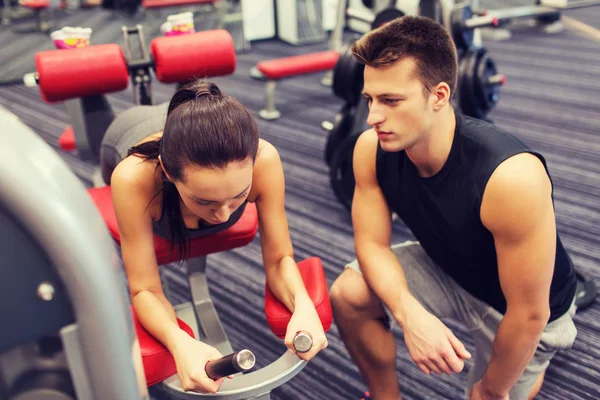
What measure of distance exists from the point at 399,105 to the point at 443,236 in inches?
12.9

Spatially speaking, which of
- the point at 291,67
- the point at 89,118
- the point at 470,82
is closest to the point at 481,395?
the point at 470,82

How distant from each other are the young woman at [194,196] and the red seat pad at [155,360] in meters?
0.02

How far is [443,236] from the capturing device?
131cm

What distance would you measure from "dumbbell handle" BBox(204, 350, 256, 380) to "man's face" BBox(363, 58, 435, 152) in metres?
0.63

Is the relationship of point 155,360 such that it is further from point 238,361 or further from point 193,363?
point 238,361

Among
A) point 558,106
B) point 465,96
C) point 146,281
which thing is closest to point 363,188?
point 146,281

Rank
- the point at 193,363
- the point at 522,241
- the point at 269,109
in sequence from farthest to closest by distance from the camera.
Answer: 1. the point at 269,109
2. the point at 522,241
3. the point at 193,363

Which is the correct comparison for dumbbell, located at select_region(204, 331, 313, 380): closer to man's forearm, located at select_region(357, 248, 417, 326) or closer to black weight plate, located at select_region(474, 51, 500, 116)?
man's forearm, located at select_region(357, 248, 417, 326)

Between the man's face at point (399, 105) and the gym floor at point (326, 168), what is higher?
the man's face at point (399, 105)

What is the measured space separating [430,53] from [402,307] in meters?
0.58

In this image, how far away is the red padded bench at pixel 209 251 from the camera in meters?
1.04

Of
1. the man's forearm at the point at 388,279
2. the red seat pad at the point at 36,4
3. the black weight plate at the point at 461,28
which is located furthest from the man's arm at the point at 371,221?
the red seat pad at the point at 36,4

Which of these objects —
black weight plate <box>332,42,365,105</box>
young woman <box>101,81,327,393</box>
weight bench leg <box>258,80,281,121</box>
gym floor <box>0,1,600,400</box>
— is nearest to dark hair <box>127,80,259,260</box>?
young woman <box>101,81,327,393</box>

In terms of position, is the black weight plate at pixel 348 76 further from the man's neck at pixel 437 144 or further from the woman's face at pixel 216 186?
the woman's face at pixel 216 186
